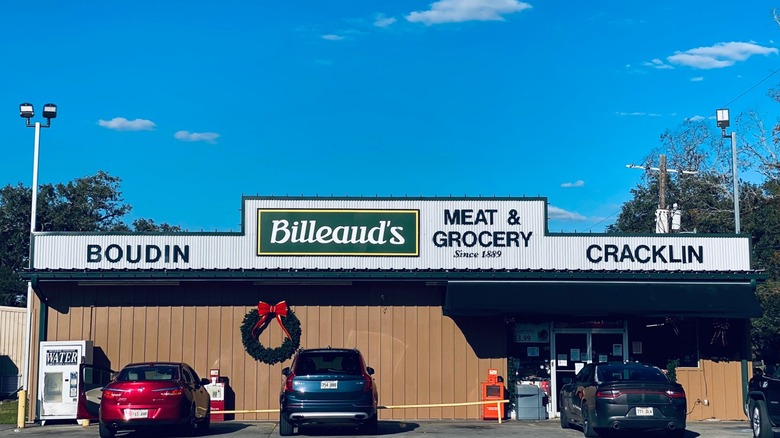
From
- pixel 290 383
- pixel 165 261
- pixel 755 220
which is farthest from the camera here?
pixel 755 220

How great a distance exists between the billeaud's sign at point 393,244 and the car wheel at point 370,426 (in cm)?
531

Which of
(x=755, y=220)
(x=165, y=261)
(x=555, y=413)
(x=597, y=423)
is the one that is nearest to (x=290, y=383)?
(x=597, y=423)

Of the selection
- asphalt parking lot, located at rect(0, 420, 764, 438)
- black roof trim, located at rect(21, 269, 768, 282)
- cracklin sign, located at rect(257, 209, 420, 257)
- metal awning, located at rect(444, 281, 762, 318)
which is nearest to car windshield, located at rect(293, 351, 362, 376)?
asphalt parking lot, located at rect(0, 420, 764, 438)

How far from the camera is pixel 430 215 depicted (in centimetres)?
2311

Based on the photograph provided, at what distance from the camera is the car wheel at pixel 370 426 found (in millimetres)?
17047

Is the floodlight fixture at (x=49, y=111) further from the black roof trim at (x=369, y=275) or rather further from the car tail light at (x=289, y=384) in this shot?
the car tail light at (x=289, y=384)

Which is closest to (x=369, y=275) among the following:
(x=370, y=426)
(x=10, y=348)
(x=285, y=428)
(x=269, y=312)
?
(x=269, y=312)

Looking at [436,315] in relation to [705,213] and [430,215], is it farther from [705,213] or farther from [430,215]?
[705,213]

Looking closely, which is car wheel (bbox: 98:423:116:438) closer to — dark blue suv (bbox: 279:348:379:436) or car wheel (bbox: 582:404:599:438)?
dark blue suv (bbox: 279:348:379:436)

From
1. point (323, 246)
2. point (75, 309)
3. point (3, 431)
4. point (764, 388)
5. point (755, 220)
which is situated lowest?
point (3, 431)

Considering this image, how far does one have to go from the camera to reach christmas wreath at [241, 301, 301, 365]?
22.4 meters

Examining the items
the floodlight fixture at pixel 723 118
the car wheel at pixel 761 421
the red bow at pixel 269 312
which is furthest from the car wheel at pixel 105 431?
the floodlight fixture at pixel 723 118

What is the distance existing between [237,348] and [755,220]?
3250 cm

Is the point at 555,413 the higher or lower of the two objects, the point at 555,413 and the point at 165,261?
the lower
